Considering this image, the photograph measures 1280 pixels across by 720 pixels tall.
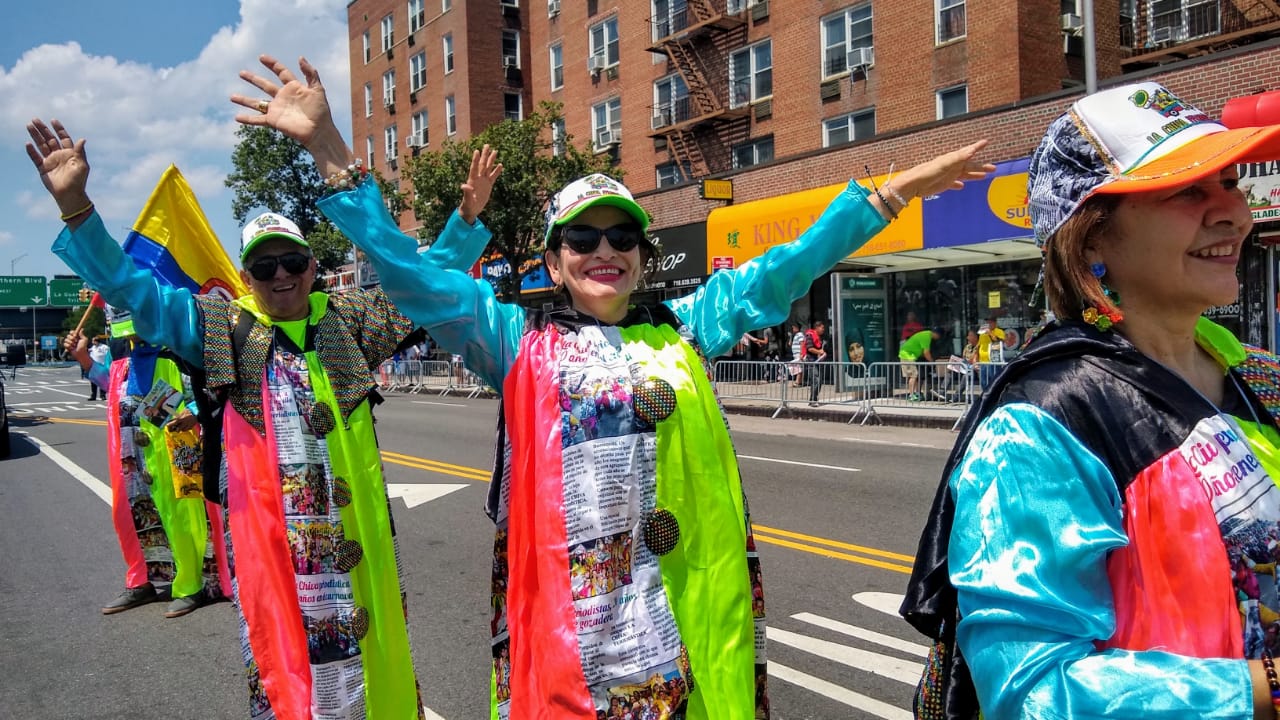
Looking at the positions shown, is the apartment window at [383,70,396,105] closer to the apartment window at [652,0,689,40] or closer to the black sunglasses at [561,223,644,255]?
the apartment window at [652,0,689,40]

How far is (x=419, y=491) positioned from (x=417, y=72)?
34821mm

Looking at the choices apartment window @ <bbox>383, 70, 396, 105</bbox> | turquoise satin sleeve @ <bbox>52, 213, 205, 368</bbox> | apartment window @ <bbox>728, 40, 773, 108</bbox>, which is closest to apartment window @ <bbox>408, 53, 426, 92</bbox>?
apartment window @ <bbox>383, 70, 396, 105</bbox>

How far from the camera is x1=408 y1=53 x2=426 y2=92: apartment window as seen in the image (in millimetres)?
40562

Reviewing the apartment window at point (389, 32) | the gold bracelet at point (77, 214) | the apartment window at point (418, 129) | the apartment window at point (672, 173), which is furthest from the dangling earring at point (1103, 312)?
the apartment window at point (389, 32)

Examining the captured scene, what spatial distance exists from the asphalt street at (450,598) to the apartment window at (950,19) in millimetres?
11662

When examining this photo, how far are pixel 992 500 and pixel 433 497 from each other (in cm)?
879

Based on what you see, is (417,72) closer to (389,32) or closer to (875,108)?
(389,32)

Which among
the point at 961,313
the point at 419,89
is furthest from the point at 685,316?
the point at 419,89

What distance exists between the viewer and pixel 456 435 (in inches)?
619

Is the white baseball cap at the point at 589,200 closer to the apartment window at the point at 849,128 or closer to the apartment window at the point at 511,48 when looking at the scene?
→ the apartment window at the point at 849,128

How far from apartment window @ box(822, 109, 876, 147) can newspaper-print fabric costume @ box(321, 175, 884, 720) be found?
21.0 m

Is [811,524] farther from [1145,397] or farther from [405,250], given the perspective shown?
[1145,397]

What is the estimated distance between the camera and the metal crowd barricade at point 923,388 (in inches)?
599

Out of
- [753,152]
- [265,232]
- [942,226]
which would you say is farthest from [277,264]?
[753,152]
